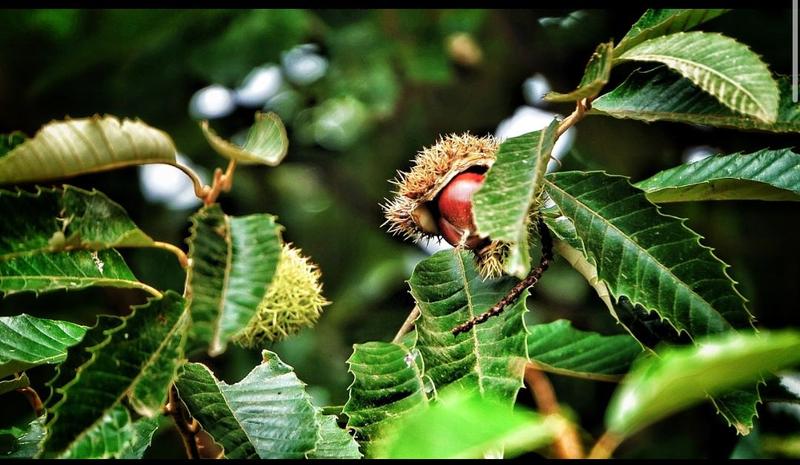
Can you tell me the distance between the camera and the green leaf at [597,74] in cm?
81

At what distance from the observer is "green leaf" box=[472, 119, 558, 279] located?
0.72 metres

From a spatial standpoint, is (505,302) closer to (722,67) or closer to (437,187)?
(437,187)

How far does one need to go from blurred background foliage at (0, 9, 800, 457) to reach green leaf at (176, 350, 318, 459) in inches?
34.6

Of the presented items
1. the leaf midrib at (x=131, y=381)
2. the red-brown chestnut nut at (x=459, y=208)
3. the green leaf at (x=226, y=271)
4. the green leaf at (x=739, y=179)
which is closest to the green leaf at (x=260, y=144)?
the green leaf at (x=226, y=271)

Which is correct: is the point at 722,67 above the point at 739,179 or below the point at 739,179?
above

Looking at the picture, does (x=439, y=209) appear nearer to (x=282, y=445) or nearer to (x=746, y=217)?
(x=282, y=445)

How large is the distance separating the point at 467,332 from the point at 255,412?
0.27 metres

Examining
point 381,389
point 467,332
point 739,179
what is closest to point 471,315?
point 467,332

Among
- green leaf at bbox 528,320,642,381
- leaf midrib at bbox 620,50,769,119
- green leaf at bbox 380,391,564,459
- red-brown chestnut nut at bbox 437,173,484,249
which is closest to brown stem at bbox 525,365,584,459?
green leaf at bbox 528,320,642,381

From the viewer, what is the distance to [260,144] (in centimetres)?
81

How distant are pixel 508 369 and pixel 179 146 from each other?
1.92m

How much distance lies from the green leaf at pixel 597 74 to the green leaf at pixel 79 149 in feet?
1.44

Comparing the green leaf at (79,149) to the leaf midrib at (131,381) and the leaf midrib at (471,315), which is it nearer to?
the leaf midrib at (131,381)

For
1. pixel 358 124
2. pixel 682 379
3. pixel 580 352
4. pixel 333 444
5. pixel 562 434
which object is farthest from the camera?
pixel 358 124
